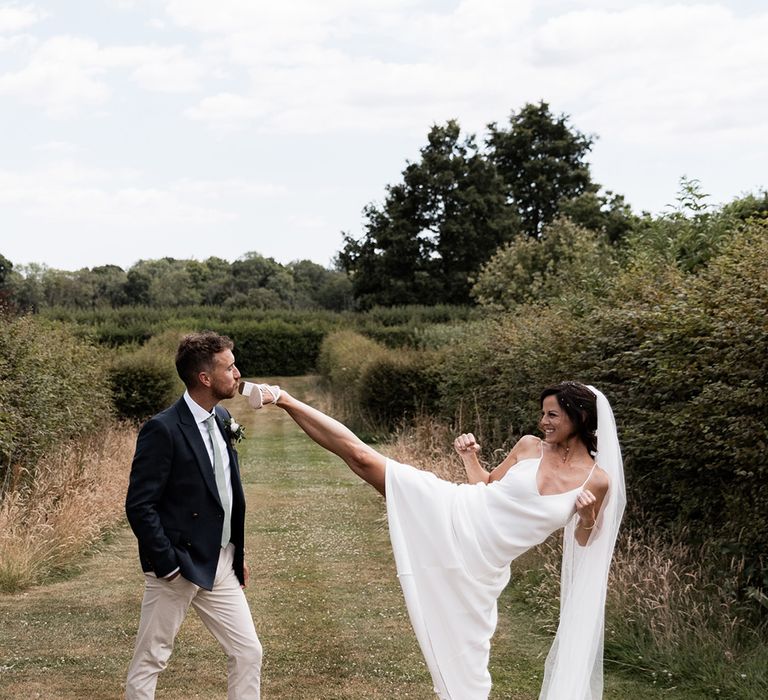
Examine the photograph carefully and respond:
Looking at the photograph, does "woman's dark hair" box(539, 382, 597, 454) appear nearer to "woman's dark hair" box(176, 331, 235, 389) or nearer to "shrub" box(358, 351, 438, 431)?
"woman's dark hair" box(176, 331, 235, 389)

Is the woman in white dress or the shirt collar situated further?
the shirt collar

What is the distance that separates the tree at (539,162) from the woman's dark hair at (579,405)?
5563 cm

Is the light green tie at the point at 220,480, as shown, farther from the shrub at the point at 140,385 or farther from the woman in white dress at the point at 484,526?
the shrub at the point at 140,385

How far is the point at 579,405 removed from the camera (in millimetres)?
5520

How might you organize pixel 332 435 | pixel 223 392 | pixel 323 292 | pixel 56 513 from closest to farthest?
pixel 332 435 < pixel 223 392 < pixel 56 513 < pixel 323 292

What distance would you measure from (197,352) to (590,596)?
2429 mm

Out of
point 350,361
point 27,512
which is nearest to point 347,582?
point 27,512

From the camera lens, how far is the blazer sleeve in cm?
506

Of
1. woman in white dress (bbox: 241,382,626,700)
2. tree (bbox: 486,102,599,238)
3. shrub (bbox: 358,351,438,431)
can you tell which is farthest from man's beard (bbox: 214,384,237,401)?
tree (bbox: 486,102,599,238)

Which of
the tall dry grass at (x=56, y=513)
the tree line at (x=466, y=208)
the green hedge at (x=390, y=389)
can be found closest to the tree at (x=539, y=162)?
the tree line at (x=466, y=208)

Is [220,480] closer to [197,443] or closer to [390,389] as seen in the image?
[197,443]

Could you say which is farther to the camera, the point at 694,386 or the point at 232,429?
the point at 694,386

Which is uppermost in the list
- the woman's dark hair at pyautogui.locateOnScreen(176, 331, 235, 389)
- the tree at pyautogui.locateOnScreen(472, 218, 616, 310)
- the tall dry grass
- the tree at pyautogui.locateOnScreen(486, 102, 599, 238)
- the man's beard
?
the tree at pyautogui.locateOnScreen(486, 102, 599, 238)

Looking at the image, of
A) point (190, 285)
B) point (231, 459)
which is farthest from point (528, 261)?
point (190, 285)
